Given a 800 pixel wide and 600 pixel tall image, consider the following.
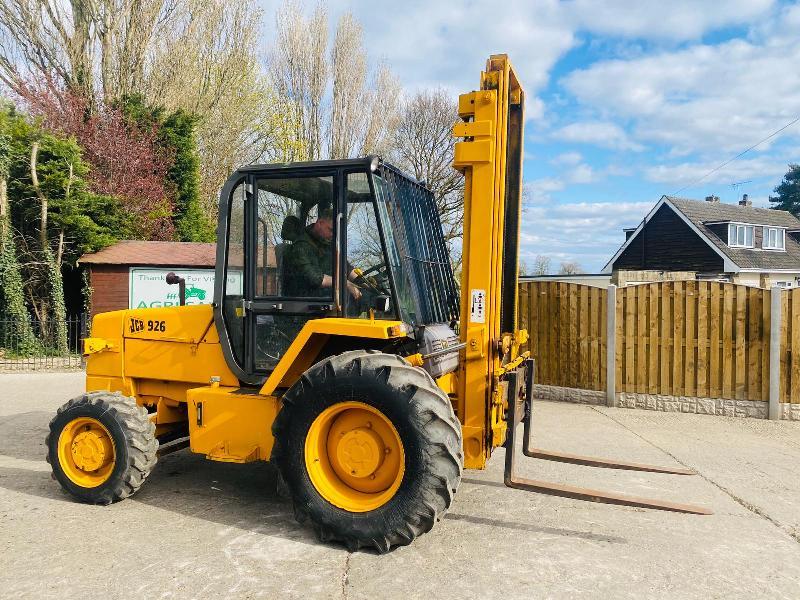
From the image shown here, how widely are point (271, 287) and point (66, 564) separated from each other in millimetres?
2186

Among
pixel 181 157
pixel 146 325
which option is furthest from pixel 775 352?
pixel 181 157

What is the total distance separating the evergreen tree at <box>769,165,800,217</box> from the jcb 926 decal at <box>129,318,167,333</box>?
56.9 m

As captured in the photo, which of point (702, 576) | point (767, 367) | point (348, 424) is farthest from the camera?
point (767, 367)

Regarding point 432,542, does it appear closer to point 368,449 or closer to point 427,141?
point 368,449

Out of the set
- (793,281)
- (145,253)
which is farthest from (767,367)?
(793,281)

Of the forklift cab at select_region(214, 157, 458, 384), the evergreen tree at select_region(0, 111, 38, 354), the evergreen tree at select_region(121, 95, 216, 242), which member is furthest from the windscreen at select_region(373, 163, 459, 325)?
the evergreen tree at select_region(121, 95, 216, 242)

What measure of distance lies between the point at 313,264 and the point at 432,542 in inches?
82.0

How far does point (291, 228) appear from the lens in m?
4.57

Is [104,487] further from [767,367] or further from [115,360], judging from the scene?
[767,367]

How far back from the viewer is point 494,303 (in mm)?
4496

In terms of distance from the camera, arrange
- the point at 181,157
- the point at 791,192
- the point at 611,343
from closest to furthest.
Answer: the point at 611,343 → the point at 181,157 → the point at 791,192

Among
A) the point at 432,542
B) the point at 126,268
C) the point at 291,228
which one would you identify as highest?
the point at 126,268

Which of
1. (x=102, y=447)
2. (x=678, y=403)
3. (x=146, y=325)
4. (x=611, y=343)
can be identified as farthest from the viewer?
(x=611, y=343)

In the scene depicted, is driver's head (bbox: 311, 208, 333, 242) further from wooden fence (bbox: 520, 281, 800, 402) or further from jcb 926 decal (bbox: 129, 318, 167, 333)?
wooden fence (bbox: 520, 281, 800, 402)
